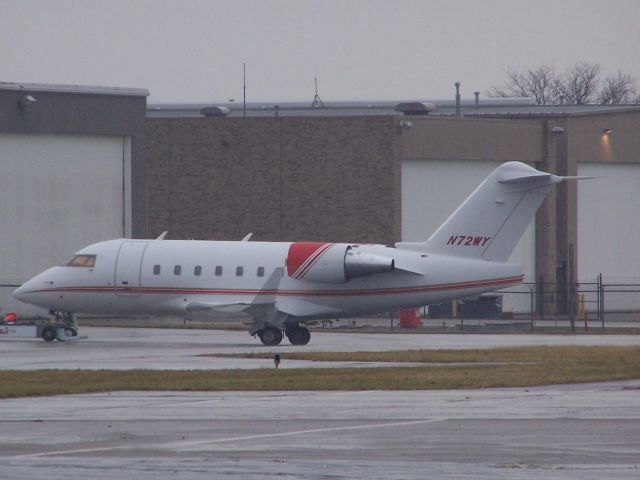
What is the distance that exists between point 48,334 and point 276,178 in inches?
1010

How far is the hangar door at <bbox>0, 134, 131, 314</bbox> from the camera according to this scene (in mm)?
56781

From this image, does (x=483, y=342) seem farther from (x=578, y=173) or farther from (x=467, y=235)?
(x=578, y=173)

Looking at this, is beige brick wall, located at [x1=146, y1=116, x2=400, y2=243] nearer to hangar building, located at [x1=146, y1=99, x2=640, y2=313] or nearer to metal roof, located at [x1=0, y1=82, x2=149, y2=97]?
hangar building, located at [x1=146, y1=99, x2=640, y2=313]

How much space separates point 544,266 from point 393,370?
41.6 meters

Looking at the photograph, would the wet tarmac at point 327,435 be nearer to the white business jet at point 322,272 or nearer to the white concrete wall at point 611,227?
the white business jet at point 322,272

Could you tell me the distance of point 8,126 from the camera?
55.8m

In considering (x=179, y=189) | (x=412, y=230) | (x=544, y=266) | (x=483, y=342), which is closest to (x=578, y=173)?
(x=544, y=266)

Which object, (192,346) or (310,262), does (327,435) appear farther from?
(310,262)

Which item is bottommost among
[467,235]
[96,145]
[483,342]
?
[483,342]

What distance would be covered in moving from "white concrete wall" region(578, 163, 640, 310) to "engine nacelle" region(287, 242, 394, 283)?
31915 millimetres

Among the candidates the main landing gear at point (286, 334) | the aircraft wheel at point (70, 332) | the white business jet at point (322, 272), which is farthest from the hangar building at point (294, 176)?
the main landing gear at point (286, 334)

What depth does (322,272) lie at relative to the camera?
40.2 meters

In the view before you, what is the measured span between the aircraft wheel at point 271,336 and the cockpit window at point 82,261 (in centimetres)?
542

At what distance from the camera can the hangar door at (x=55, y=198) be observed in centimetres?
5678
